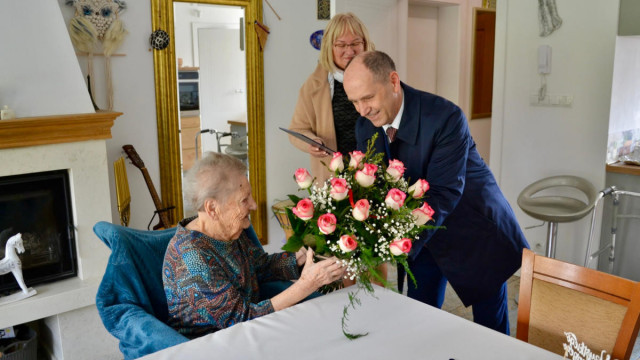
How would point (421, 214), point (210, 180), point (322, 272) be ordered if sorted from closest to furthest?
1. point (421, 214)
2. point (322, 272)
3. point (210, 180)

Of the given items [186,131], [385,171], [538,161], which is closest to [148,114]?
[186,131]

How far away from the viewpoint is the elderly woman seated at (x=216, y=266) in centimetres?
184

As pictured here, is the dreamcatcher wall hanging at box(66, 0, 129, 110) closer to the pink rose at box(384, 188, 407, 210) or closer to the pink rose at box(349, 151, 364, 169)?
the pink rose at box(349, 151, 364, 169)

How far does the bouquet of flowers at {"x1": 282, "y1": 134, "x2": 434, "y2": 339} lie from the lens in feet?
5.34

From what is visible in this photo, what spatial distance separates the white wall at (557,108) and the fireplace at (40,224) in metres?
3.10

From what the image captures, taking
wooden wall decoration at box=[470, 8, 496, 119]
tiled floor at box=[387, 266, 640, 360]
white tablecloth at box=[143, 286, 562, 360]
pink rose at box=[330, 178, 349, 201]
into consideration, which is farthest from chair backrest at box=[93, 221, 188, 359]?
wooden wall decoration at box=[470, 8, 496, 119]

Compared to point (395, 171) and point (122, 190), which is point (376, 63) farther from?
point (122, 190)

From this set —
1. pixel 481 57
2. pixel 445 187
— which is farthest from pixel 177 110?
pixel 481 57

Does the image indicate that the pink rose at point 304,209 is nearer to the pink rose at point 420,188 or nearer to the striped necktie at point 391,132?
the pink rose at point 420,188

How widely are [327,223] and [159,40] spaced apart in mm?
2717

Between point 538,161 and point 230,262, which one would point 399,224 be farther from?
point 538,161

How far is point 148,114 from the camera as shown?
395cm

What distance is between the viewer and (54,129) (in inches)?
125

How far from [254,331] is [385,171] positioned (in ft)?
2.10
